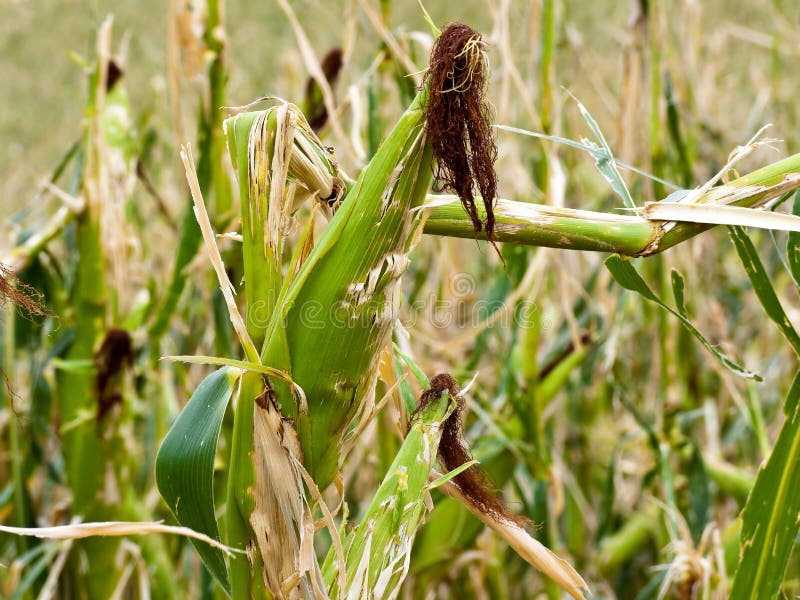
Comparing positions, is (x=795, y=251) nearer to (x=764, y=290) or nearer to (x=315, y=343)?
(x=764, y=290)

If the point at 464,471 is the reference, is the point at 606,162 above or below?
above

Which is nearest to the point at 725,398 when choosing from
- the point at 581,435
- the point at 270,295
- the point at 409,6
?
the point at 581,435

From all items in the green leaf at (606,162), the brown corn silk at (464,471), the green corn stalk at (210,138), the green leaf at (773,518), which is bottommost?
the green leaf at (773,518)

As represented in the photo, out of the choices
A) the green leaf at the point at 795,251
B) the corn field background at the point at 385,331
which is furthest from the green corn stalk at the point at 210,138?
the green leaf at the point at 795,251

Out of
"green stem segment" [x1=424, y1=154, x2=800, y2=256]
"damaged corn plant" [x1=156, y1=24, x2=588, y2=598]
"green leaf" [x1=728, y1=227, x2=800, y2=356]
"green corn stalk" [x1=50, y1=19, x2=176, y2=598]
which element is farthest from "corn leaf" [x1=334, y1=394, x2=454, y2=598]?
"green corn stalk" [x1=50, y1=19, x2=176, y2=598]

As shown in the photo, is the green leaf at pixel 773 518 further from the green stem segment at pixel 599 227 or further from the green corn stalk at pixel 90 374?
the green corn stalk at pixel 90 374

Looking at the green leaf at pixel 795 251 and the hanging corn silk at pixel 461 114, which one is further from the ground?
the hanging corn silk at pixel 461 114

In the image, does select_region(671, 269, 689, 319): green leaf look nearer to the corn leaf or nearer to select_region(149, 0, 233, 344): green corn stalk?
the corn leaf

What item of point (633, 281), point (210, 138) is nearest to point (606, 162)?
point (633, 281)
